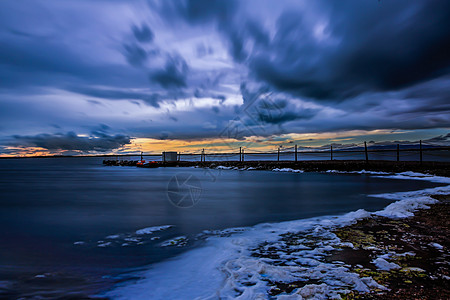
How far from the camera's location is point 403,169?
19.1m

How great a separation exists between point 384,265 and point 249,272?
1.70m

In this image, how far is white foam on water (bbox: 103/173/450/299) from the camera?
2.62 m

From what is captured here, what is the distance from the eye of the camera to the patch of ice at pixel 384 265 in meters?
2.91

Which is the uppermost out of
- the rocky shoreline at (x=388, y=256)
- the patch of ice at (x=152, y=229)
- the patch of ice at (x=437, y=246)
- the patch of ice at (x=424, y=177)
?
the patch of ice at (x=424, y=177)

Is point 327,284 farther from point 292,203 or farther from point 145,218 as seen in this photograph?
point 292,203

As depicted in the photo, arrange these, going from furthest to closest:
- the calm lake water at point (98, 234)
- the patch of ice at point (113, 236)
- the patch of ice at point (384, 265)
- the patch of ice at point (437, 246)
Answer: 1. the patch of ice at point (113, 236)
2. the patch of ice at point (437, 246)
3. the calm lake water at point (98, 234)
4. the patch of ice at point (384, 265)

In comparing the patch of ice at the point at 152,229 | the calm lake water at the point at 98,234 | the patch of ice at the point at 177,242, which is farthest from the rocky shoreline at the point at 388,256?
the patch of ice at the point at 152,229

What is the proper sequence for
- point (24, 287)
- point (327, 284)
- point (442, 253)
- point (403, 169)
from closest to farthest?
1. point (327, 284)
2. point (24, 287)
3. point (442, 253)
4. point (403, 169)

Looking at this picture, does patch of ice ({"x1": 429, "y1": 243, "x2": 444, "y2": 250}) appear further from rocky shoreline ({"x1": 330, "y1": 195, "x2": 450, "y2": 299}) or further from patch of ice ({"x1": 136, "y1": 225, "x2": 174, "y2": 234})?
patch of ice ({"x1": 136, "y1": 225, "x2": 174, "y2": 234})

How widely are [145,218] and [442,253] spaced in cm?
639

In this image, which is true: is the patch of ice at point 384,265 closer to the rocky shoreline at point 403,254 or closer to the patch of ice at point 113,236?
the rocky shoreline at point 403,254

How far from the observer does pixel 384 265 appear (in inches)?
118

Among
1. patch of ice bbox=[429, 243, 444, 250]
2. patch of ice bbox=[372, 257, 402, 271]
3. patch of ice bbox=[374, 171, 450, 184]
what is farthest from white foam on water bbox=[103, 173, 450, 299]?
patch of ice bbox=[374, 171, 450, 184]

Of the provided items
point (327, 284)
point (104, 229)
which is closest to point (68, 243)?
point (104, 229)
